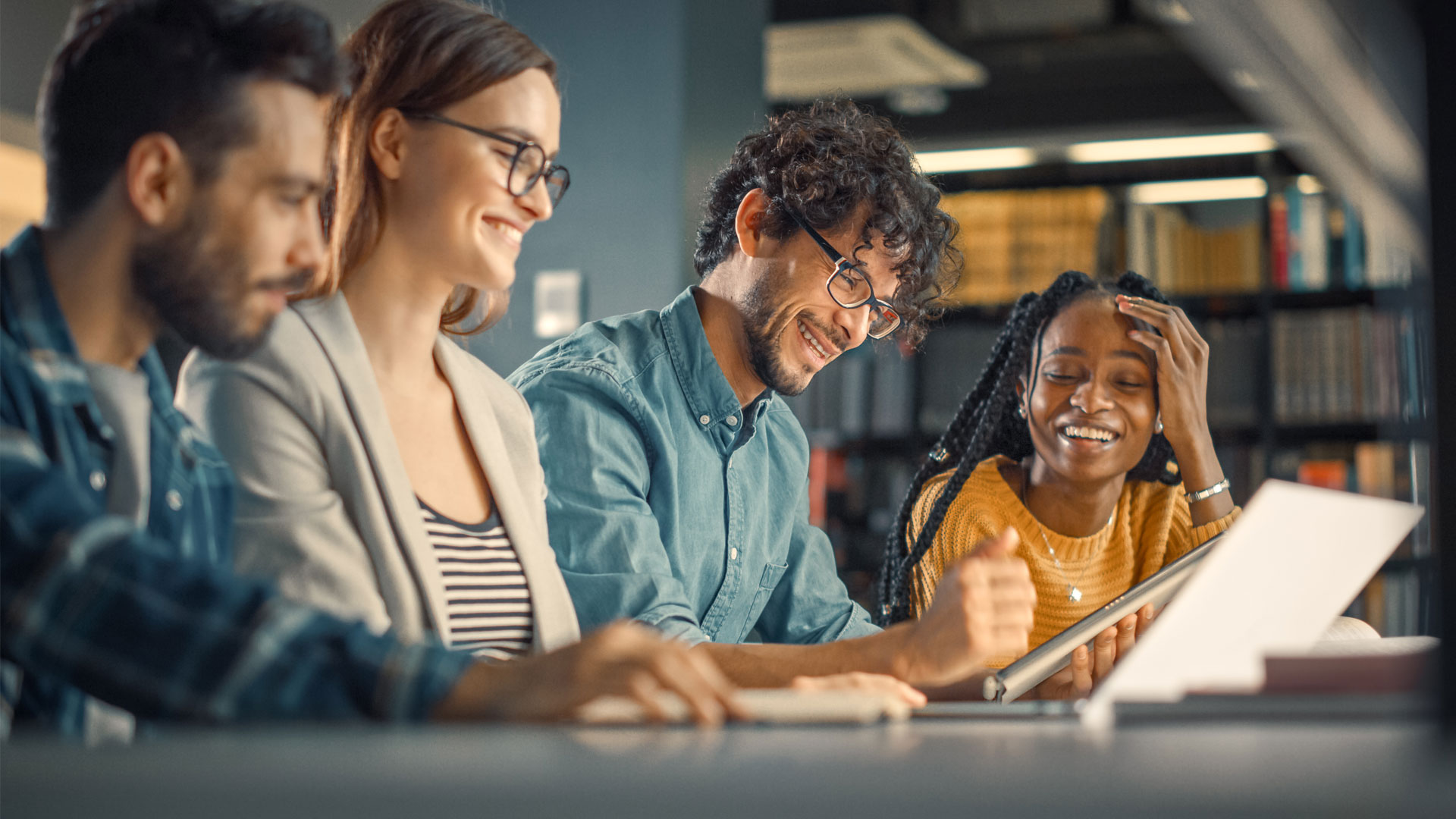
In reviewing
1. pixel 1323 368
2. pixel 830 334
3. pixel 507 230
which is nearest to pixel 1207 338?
pixel 1323 368

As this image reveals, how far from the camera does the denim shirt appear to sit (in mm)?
1456

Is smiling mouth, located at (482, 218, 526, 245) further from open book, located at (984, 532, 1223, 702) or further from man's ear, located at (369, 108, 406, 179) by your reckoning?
open book, located at (984, 532, 1223, 702)

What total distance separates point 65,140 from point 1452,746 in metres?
0.90

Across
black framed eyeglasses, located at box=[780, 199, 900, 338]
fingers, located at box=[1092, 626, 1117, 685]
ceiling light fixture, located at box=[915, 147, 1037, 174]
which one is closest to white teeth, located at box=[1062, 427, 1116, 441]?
black framed eyeglasses, located at box=[780, 199, 900, 338]

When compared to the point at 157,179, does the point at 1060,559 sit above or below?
below

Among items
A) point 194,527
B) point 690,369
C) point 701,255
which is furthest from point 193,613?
point 701,255

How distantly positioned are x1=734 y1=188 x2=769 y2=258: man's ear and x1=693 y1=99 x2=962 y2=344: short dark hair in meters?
0.01

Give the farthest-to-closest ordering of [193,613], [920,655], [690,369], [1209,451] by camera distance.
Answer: [1209,451], [690,369], [920,655], [193,613]

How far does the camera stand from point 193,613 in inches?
26.1

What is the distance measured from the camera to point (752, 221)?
1845 mm

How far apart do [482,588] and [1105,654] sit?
76cm

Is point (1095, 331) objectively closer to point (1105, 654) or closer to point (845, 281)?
point (845, 281)

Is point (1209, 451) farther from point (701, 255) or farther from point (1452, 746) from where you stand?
point (1452, 746)

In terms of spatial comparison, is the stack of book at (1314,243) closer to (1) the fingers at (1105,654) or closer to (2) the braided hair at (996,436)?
(2) the braided hair at (996,436)
